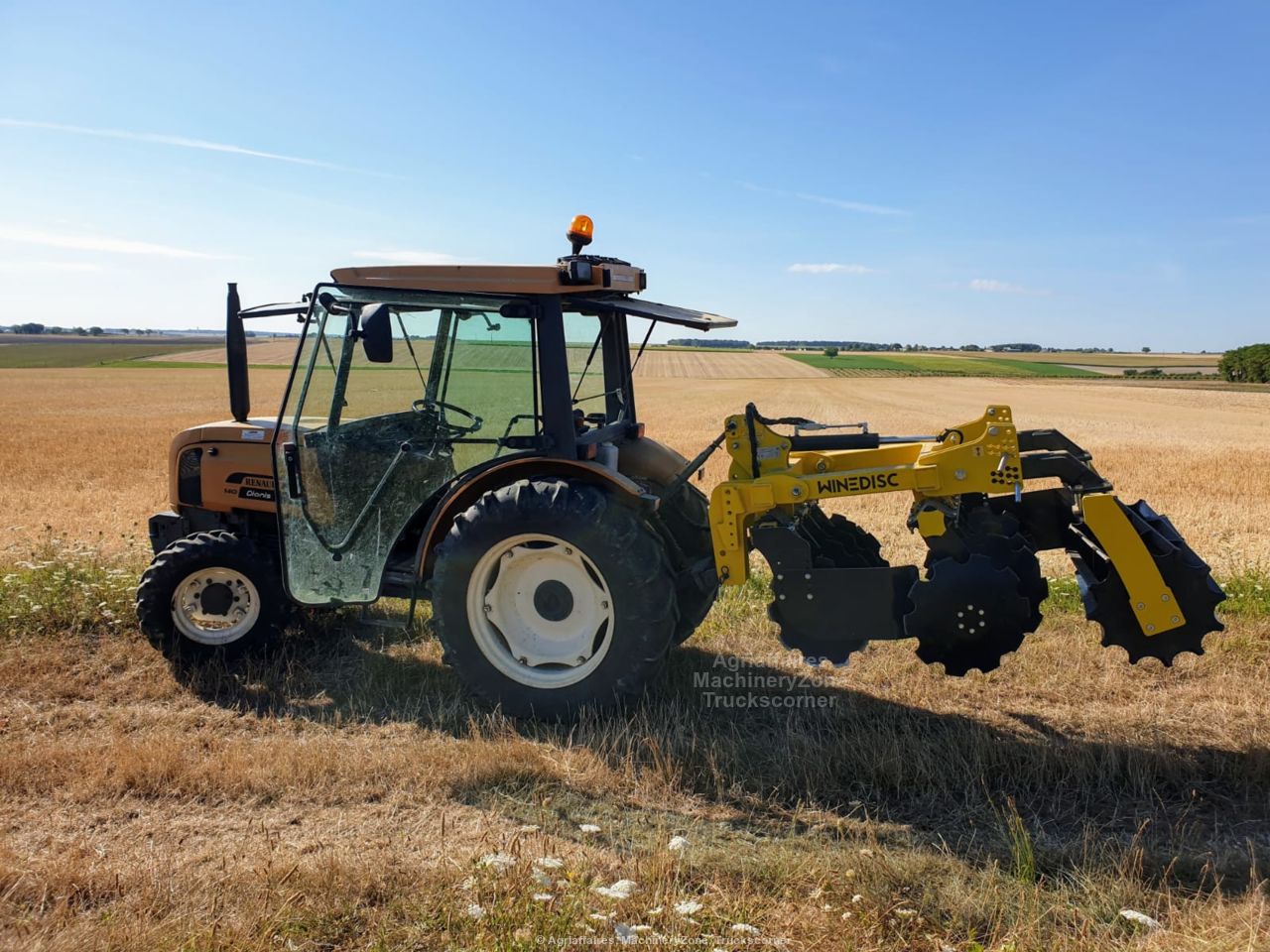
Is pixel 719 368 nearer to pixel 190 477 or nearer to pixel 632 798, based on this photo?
pixel 190 477

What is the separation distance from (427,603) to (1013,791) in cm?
391

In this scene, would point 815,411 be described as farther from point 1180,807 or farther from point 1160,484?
point 1180,807

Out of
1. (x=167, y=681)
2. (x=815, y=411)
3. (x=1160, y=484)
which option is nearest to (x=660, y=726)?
(x=167, y=681)

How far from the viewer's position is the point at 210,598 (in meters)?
5.43

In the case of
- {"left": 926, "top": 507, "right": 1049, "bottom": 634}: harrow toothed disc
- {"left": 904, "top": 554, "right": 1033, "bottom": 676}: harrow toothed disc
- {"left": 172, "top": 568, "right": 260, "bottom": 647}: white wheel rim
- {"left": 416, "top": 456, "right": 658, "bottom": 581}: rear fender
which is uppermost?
{"left": 416, "top": 456, "right": 658, "bottom": 581}: rear fender

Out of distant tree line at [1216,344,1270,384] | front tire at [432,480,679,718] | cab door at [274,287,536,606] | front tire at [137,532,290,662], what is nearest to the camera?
front tire at [432,480,679,718]

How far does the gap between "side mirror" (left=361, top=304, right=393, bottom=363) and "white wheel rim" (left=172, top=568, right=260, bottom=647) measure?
1851 mm

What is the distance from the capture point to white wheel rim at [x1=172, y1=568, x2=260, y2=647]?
212 inches

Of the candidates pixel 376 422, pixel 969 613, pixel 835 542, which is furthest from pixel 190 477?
pixel 969 613

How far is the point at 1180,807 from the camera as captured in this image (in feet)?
12.5

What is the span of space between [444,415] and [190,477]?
6.09ft

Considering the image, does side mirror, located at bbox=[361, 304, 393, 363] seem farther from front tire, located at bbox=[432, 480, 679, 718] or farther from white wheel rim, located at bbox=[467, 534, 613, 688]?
white wheel rim, located at bbox=[467, 534, 613, 688]

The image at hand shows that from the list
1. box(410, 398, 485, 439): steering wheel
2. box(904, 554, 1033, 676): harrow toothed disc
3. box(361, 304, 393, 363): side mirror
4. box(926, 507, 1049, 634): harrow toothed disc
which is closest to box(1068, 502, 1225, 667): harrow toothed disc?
box(926, 507, 1049, 634): harrow toothed disc

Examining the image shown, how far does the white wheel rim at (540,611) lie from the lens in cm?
462
